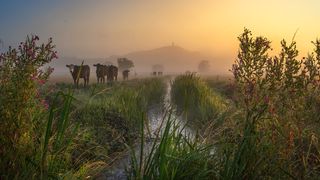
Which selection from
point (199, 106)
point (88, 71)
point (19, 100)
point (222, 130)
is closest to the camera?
point (19, 100)

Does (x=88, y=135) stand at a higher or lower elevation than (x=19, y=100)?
lower

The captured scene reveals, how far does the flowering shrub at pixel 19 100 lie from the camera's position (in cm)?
408

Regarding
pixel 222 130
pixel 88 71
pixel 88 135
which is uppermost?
pixel 88 71

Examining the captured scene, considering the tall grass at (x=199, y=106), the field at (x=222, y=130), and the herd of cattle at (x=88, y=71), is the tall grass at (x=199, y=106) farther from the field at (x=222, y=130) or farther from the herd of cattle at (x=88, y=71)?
the herd of cattle at (x=88, y=71)

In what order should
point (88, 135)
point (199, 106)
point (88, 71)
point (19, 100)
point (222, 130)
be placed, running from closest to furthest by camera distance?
point (19, 100) < point (222, 130) < point (88, 135) < point (199, 106) < point (88, 71)

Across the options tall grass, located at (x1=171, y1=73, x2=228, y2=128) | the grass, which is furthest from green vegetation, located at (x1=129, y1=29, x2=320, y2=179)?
tall grass, located at (x1=171, y1=73, x2=228, y2=128)

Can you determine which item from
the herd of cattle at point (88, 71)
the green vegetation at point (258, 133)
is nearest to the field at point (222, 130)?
the green vegetation at point (258, 133)

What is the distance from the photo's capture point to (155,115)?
1310cm

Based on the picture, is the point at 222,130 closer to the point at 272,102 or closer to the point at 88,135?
the point at 272,102

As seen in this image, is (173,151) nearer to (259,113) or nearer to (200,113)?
(259,113)

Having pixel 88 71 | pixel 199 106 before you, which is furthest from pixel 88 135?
pixel 88 71

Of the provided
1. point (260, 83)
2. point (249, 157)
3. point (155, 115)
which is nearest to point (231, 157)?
point (249, 157)

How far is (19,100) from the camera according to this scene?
4.22 metres

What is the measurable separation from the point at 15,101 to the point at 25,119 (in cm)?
22
